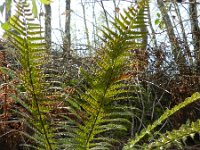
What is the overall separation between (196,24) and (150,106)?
1750 mm

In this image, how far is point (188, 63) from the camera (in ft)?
10.6

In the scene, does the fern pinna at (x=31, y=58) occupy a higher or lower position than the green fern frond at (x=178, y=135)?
higher

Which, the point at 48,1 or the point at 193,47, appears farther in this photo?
the point at 193,47

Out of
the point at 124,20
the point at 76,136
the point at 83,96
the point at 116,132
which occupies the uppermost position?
the point at 124,20

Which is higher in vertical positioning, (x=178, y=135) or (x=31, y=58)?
(x=31, y=58)

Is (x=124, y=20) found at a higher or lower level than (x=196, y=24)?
lower

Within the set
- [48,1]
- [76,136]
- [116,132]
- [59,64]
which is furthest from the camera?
[59,64]

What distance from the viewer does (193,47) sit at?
11.5 ft

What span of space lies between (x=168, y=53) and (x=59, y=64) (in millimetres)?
939

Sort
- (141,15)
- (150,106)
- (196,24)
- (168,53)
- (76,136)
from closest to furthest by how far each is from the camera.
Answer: (141,15) → (76,136) → (150,106) → (168,53) → (196,24)

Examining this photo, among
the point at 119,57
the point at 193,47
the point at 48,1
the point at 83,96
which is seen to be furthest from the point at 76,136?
the point at 193,47

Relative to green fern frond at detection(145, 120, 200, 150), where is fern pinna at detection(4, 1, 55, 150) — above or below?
above

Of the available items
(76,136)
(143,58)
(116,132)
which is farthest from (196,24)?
(76,136)

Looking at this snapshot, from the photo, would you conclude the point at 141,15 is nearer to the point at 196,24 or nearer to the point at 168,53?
the point at 168,53
